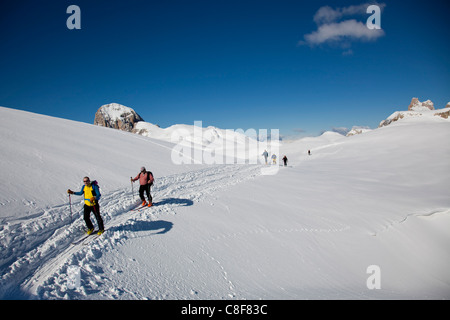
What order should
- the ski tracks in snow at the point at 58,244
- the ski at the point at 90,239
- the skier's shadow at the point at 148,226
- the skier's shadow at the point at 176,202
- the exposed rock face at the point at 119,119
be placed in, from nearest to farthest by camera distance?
the ski tracks in snow at the point at 58,244 → the ski at the point at 90,239 → the skier's shadow at the point at 148,226 → the skier's shadow at the point at 176,202 → the exposed rock face at the point at 119,119

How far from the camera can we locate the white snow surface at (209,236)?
4.75 m

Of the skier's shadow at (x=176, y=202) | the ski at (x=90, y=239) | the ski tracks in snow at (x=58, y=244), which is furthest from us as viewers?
the skier's shadow at (x=176, y=202)

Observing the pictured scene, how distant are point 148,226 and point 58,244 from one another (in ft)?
8.09

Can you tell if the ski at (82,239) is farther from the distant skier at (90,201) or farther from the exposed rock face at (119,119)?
the exposed rock face at (119,119)

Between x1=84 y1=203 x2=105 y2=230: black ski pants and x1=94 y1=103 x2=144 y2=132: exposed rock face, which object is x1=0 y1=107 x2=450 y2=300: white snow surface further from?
x1=94 y1=103 x2=144 y2=132: exposed rock face

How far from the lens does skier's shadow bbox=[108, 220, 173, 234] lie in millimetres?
6611

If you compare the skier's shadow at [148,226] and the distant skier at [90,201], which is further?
the skier's shadow at [148,226]

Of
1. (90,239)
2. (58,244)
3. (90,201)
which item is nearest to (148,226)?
(90,239)

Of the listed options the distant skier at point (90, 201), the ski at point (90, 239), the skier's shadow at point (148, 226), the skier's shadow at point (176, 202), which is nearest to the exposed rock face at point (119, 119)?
the skier's shadow at point (176, 202)

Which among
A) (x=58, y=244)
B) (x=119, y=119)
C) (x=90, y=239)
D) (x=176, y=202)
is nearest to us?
(x=58, y=244)

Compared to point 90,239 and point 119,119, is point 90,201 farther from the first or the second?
point 119,119

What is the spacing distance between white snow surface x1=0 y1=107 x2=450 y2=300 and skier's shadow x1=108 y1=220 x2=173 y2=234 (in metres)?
0.06

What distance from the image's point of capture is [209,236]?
7.02 metres

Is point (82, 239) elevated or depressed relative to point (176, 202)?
depressed
